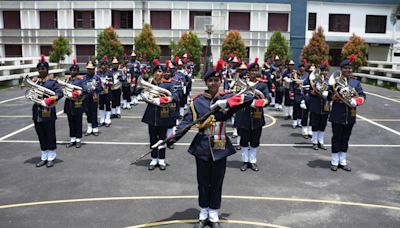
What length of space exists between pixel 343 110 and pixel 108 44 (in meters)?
29.2

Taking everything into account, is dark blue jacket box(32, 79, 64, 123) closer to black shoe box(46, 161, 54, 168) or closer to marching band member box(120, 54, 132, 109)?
black shoe box(46, 161, 54, 168)

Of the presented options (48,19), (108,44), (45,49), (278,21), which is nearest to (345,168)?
(108,44)

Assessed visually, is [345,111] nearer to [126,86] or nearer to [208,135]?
[208,135]

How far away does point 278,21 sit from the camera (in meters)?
38.8

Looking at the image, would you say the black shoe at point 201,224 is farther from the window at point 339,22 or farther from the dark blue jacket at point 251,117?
the window at point 339,22

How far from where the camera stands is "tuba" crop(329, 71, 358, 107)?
8734 millimetres

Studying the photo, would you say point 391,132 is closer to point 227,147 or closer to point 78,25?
point 227,147

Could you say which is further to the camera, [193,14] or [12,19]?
[12,19]

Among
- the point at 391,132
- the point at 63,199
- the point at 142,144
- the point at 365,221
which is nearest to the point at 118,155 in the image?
the point at 142,144

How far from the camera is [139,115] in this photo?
16.5 m

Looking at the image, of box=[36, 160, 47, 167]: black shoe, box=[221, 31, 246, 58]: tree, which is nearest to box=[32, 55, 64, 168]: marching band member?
box=[36, 160, 47, 167]: black shoe

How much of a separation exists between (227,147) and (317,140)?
19.7 ft

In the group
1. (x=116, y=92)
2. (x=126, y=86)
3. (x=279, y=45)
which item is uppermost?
(x=279, y=45)

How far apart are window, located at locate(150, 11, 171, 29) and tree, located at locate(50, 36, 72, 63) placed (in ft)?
27.0
